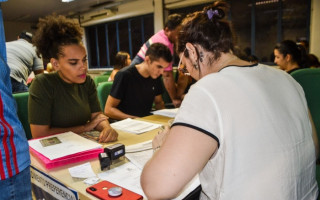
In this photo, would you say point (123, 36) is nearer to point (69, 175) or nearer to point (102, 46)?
point (102, 46)

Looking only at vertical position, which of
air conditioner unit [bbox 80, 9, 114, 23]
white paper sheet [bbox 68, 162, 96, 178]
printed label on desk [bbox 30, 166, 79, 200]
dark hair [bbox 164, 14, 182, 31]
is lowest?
printed label on desk [bbox 30, 166, 79, 200]

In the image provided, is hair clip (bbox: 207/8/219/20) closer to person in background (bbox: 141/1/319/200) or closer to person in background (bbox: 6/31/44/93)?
person in background (bbox: 141/1/319/200)

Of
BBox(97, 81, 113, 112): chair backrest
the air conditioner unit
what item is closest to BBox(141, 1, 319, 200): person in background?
BBox(97, 81, 113, 112): chair backrest

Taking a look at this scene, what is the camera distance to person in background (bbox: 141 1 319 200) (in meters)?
0.66

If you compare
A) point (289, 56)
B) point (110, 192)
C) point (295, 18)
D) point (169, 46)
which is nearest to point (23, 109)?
point (110, 192)

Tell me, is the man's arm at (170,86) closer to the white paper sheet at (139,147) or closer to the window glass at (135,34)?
the white paper sheet at (139,147)

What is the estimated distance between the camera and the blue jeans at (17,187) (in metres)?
0.72

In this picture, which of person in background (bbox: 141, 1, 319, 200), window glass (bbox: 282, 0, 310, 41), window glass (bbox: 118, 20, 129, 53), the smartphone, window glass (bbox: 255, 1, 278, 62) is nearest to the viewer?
person in background (bbox: 141, 1, 319, 200)

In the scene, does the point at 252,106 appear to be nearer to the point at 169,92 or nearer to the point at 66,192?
the point at 66,192

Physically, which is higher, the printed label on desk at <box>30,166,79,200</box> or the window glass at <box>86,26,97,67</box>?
the window glass at <box>86,26,97,67</box>

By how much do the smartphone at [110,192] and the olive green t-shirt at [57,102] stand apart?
75cm

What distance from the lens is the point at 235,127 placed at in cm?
68

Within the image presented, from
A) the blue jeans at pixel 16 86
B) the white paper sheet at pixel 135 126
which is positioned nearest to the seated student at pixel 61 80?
the white paper sheet at pixel 135 126

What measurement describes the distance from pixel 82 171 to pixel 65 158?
12 cm
